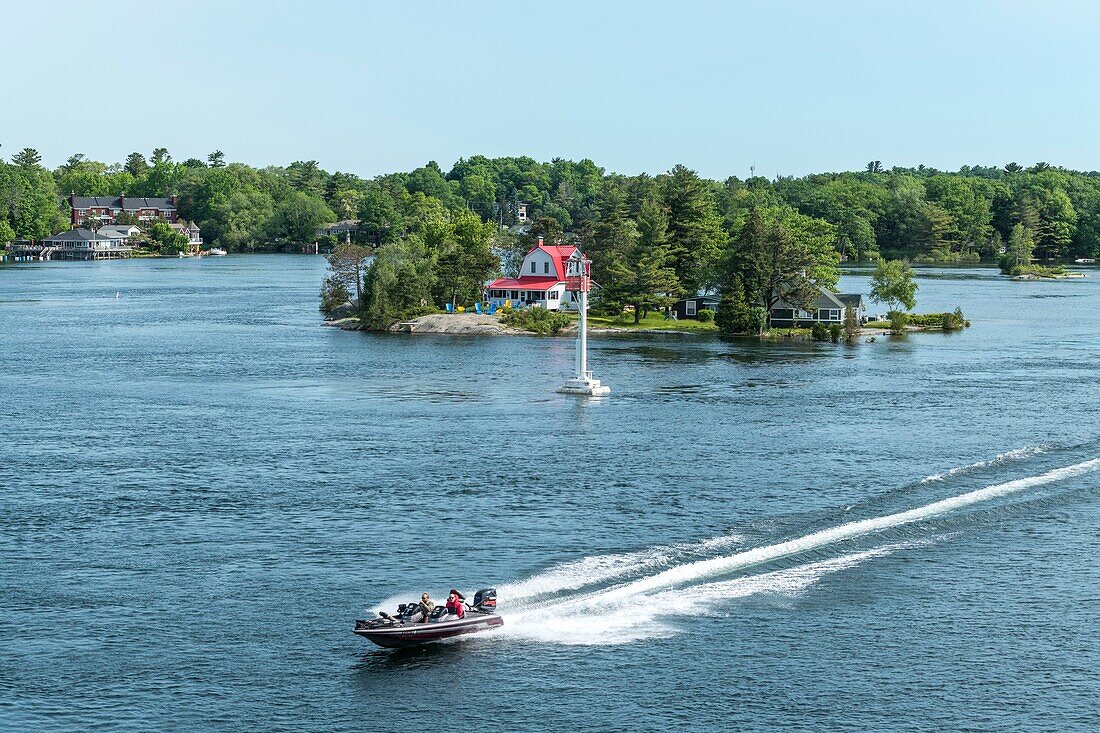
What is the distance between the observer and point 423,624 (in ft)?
129

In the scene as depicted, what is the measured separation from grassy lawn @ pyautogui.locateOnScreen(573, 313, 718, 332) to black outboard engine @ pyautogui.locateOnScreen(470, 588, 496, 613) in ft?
293

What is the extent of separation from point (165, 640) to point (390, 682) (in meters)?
7.70

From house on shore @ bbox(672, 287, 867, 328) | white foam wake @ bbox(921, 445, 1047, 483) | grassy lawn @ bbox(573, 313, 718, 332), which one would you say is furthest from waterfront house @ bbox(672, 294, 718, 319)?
white foam wake @ bbox(921, 445, 1047, 483)

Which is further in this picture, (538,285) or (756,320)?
(538,285)

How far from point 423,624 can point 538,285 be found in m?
101

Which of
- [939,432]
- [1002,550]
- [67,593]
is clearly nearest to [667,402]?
[939,432]

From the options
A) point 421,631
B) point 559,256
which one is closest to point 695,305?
point 559,256

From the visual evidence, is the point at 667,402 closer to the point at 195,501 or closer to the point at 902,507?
the point at 902,507

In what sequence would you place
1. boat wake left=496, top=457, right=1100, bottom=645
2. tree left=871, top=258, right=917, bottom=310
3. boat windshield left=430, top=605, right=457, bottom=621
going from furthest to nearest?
tree left=871, top=258, right=917, bottom=310
boat wake left=496, top=457, right=1100, bottom=645
boat windshield left=430, top=605, right=457, bottom=621

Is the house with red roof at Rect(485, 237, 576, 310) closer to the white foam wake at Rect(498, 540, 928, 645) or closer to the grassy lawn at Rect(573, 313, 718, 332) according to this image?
the grassy lawn at Rect(573, 313, 718, 332)

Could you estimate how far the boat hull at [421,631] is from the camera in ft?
128

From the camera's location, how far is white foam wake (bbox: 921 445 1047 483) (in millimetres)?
60375

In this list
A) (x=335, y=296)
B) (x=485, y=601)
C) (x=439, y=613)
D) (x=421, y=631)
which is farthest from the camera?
(x=335, y=296)

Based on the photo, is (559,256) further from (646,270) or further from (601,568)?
(601,568)
